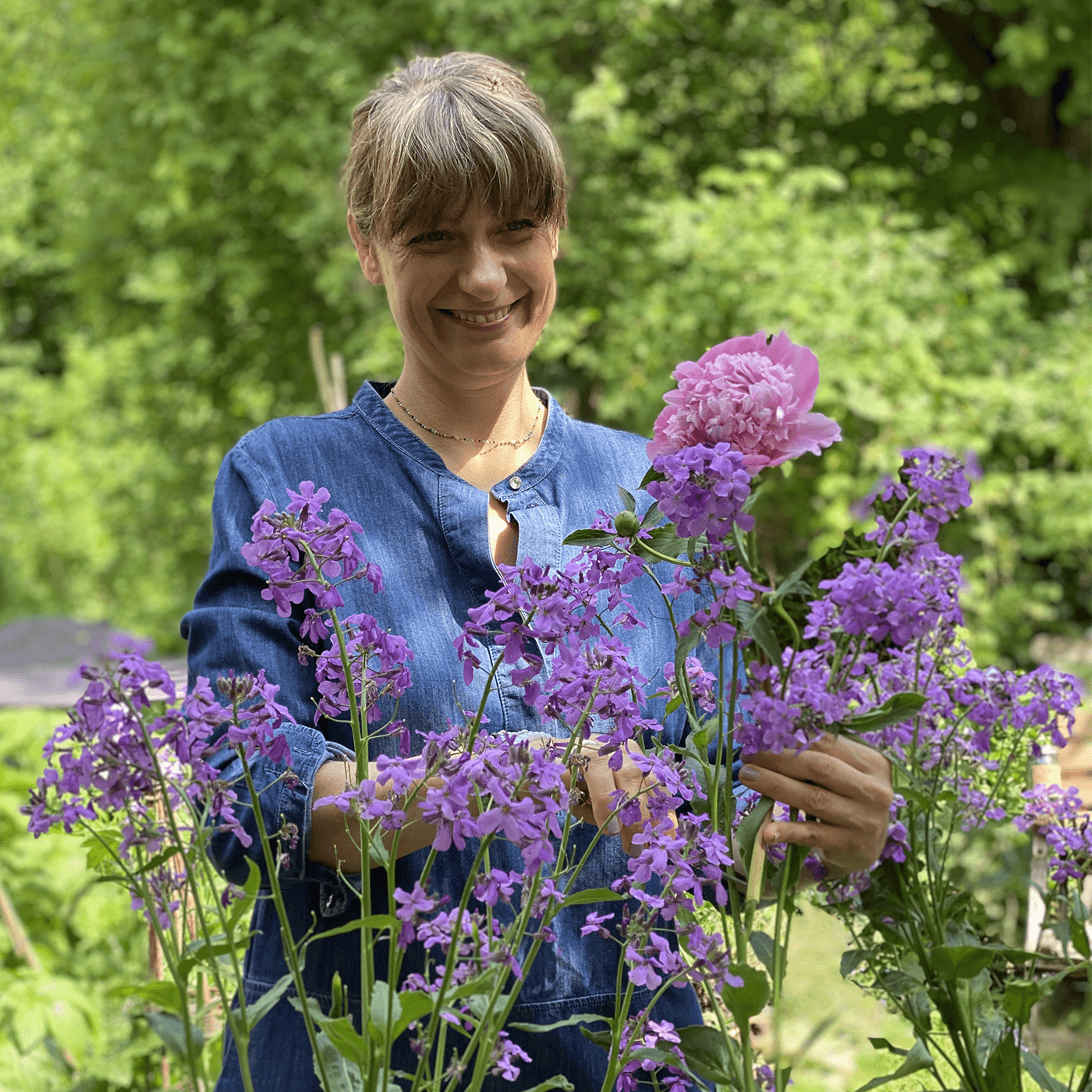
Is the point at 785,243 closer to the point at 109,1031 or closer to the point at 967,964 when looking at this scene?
the point at 109,1031

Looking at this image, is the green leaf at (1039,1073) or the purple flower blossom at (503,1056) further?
the green leaf at (1039,1073)

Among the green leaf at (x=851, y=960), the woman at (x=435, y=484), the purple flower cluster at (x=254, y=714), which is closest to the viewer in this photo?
the purple flower cluster at (x=254, y=714)

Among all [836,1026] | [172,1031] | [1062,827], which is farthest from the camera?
[836,1026]

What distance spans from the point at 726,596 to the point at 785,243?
519 centimetres

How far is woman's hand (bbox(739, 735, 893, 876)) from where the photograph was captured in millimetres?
989

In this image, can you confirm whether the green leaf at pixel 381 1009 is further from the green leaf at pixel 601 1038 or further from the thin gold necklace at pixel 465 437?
the thin gold necklace at pixel 465 437

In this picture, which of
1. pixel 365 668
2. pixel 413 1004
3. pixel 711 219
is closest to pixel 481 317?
pixel 365 668

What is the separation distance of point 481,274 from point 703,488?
595 mm

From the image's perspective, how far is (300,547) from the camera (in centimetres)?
88

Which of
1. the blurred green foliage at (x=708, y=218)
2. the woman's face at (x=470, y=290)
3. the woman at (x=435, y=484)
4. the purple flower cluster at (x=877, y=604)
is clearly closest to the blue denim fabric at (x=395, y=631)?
the woman at (x=435, y=484)

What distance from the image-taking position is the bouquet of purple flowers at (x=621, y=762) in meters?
0.80

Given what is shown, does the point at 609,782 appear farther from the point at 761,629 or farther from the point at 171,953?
the point at 171,953

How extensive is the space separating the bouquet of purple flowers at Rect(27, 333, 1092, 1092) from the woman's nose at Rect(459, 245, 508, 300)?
1.49 feet

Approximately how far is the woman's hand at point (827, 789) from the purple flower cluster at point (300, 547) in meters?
0.35
